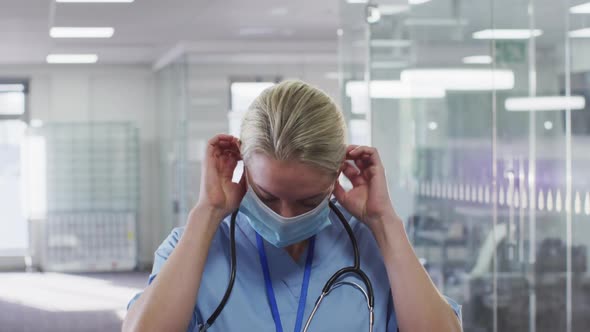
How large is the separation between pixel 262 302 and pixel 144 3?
18.1 ft

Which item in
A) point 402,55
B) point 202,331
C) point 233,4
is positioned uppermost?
point 233,4

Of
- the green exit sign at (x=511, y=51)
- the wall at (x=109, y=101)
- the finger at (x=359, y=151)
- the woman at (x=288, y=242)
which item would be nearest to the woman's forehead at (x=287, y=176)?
the woman at (x=288, y=242)

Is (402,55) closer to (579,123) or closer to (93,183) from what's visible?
(579,123)

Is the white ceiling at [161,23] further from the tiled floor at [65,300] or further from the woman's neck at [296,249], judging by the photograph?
the woman's neck at [296,249]

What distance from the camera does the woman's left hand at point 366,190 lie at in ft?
5.13

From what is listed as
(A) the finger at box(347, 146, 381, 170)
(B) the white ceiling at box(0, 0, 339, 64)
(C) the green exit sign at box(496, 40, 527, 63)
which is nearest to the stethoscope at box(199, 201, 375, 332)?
(A) the finger at box(347, 146, 381, 170)

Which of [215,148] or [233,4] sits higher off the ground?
[233,4]

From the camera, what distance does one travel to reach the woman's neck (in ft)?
5.26

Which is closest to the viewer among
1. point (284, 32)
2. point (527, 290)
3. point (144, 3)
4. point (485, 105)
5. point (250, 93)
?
point (527, 290)

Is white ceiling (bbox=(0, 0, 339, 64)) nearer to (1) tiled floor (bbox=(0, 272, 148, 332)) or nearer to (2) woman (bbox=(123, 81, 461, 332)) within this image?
(1) tiled floor (bbox=(0, 272, 148, 332))

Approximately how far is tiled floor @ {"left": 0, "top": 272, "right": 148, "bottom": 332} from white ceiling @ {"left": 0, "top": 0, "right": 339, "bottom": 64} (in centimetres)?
260

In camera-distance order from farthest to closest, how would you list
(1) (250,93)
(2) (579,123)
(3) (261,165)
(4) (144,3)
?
(1) (250,93) → (4) (144,3) → (2) (579,123) → (3) (261,165)

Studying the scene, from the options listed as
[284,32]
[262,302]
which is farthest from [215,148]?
[284,32]

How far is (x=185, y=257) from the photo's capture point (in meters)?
1.49
